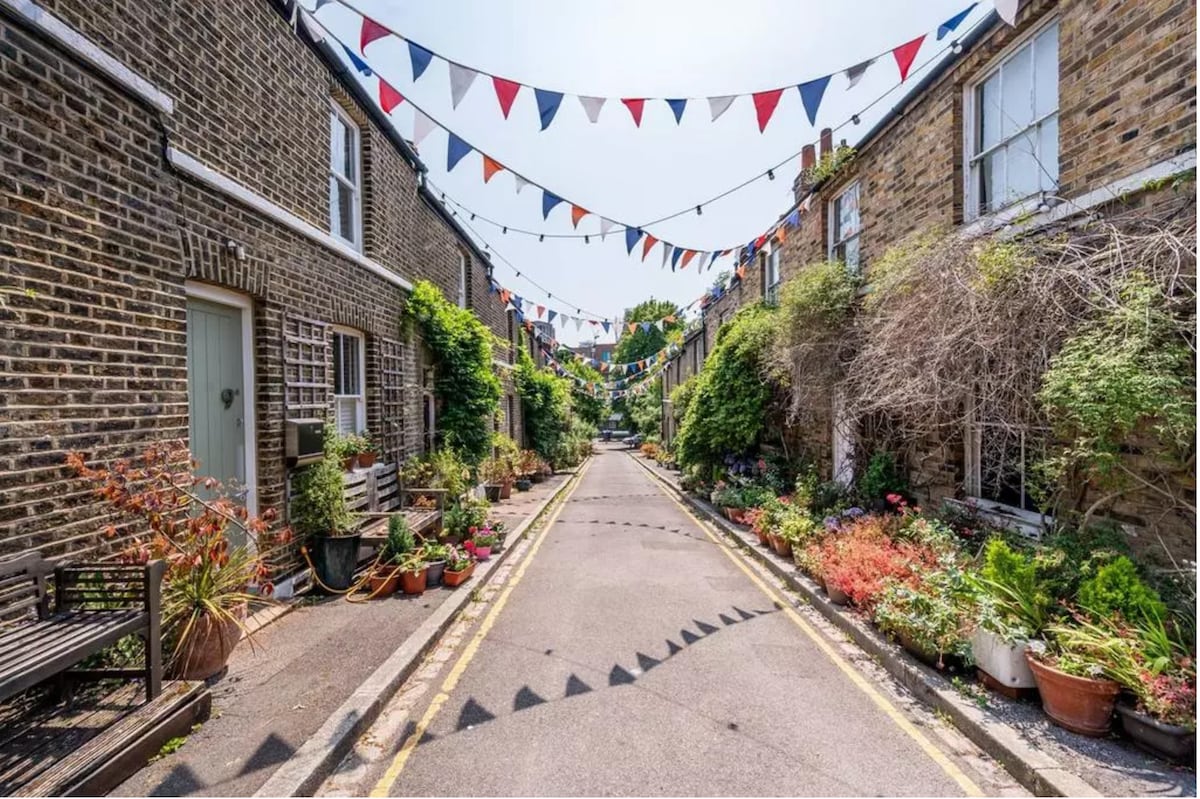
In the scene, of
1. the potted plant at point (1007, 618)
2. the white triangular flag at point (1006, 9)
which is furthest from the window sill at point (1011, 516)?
the white triangular flag at point (1006, 9)

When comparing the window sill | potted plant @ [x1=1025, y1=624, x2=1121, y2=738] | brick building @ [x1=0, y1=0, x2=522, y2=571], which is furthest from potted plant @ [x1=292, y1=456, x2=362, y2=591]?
the window sill

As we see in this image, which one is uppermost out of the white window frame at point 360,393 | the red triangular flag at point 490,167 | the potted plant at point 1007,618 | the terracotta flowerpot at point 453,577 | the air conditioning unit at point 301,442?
the red triangular flag at point 490,167

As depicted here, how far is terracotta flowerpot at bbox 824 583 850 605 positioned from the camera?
5996 mm

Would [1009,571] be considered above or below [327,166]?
below

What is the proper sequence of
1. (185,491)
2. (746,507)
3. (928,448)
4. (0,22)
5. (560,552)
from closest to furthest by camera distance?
(0,22) → (185,491) → (928,448) → (560,552) → (746,507)

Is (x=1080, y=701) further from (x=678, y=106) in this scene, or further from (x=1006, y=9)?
(x=678, y=106)

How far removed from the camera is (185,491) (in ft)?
14.4

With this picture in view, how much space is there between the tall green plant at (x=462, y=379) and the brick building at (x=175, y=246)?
7.43ft

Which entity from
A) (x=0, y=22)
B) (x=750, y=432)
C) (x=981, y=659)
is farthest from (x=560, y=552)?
(x=0, y=22)

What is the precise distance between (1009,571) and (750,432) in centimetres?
772

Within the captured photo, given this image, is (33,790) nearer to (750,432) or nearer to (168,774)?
(168,774)

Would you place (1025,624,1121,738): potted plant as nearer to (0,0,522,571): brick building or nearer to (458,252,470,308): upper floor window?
(0,0,522,571): brick building

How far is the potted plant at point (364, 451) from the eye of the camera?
7.75 m

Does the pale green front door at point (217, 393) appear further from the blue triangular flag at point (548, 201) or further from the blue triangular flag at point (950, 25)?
the blue triangular flag at point (950, 25)
